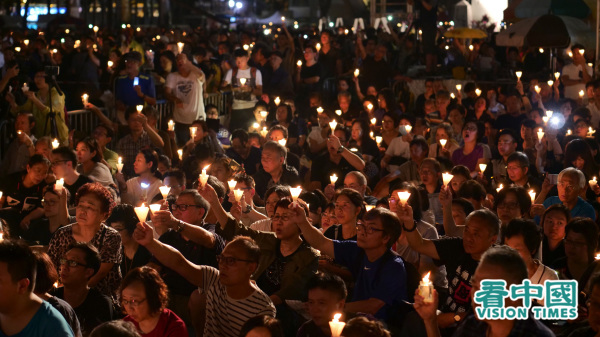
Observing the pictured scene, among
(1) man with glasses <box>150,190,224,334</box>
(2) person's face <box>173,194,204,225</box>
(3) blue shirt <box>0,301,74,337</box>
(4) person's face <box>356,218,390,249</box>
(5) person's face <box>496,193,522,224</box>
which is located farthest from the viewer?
(5) person's face <box>496,193,522,224</box>

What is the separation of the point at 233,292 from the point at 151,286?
0.59m

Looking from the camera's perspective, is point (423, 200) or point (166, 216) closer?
point (166, 216)

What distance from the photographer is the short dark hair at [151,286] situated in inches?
200

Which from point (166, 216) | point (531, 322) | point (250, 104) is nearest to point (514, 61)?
point (250, 104)

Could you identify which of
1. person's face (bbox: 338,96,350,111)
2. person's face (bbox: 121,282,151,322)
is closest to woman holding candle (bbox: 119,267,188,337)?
person's face (bbox: 121,282,151,322)

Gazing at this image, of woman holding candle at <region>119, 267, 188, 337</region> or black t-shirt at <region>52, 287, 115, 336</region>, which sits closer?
woman holding candle at <region>119, 267, 188, 337</region>

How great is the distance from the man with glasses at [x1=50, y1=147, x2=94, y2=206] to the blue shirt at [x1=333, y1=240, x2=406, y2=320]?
3.38m

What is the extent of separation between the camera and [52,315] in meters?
4.30

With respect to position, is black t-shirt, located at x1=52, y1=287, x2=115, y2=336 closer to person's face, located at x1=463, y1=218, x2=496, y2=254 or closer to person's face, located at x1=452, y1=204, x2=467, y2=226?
person's face, located at x1=463, y1=218, x2=496, y2=254

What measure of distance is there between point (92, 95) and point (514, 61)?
10.6 metres

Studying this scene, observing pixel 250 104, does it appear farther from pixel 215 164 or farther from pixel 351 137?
pixel 215 164

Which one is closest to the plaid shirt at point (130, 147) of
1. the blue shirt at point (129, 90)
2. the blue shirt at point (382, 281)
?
the blue shirt at point (129, 90)

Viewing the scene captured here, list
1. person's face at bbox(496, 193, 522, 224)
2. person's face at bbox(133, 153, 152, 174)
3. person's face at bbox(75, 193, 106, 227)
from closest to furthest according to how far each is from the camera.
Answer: person's face at bbox(75, 193, 106, 227)
person's face at bbox(496, 193, 522, 224)
person's face at bbox(133, 153, 152, 174)

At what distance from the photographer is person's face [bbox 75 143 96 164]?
9.18 metres
